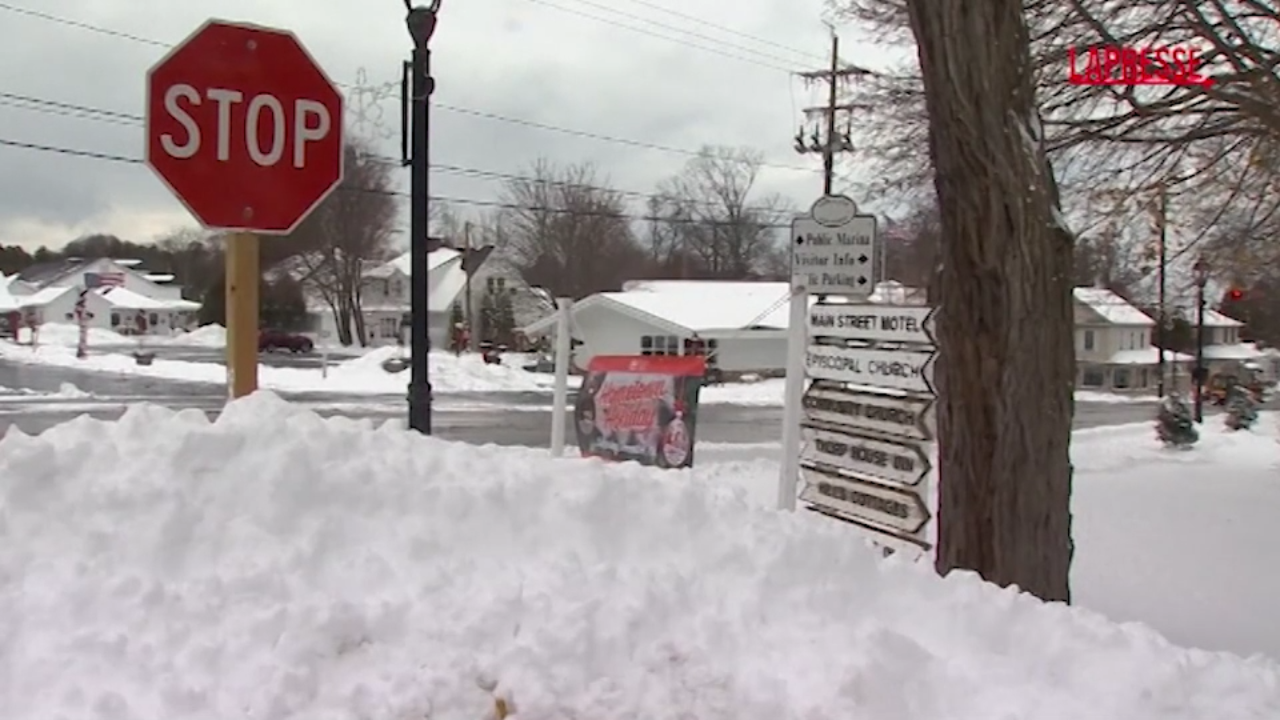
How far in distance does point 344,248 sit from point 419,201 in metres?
51.3

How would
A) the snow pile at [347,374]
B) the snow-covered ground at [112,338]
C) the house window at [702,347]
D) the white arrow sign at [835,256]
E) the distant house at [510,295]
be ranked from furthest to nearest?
the distant house at [510,295] < the snow-covered ground at [112,338] < the house window at [702,347] < the snow pile at [347,374] < the white arrow sign at [835,256]

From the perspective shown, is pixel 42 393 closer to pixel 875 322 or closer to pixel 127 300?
pixel 875 322

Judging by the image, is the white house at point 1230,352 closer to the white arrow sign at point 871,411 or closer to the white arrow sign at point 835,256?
the white arrow sign at point 835,256

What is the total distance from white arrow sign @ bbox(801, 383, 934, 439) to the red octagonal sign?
3.51 m

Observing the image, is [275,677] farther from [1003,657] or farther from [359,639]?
[1003,657]

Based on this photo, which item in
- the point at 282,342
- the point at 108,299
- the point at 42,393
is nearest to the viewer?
the point at 42,393

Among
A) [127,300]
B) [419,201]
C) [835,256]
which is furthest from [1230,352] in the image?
[835,256]

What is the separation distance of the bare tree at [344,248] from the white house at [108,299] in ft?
74.2

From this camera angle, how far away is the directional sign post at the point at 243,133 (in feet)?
12.9

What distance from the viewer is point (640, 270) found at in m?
69.8

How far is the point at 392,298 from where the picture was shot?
7362cm

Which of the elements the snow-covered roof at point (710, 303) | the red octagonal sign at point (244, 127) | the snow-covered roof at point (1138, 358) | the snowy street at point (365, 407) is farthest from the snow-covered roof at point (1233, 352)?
the red octagonal sign at point (244, 127)

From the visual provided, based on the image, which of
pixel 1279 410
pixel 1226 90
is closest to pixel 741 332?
pixel 1279 410

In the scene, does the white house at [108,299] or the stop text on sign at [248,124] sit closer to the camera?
the stop text on sign at [248,124]
